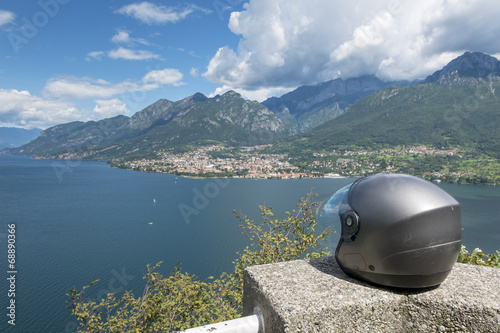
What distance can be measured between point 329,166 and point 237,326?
12990cm

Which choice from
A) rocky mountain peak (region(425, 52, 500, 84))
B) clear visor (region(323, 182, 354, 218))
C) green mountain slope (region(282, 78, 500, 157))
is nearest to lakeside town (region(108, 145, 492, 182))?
green mountain slope (region(282, 78, 500, 157))

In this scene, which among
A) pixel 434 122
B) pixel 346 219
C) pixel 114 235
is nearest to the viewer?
pixel 346 219

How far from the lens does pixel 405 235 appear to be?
1.89 m

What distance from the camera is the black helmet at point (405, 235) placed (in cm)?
188

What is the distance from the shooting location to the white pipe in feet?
5.06

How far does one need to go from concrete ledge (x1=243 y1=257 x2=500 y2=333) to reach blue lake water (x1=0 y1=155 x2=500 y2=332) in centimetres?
2220

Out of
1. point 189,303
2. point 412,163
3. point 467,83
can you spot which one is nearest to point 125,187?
point 189,303

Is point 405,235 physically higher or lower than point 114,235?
higher

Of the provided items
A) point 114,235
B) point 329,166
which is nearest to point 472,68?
point 329,166

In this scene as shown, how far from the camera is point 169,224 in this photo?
43938 mm

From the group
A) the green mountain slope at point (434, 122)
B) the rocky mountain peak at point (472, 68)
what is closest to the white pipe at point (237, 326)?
the green mountain slope at point (434, 122)

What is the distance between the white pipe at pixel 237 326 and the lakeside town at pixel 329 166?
308 feet

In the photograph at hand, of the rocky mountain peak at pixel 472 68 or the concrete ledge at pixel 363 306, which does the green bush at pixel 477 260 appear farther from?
the rocky mountain peak at pixel 472 68

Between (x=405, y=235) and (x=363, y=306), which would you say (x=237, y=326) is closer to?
(x=363, y=306)
